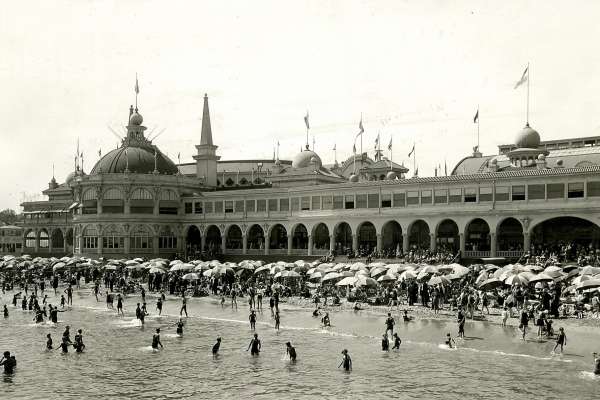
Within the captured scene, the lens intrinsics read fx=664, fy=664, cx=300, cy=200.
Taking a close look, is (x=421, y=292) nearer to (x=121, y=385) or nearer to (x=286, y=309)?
(x=286, y=309)

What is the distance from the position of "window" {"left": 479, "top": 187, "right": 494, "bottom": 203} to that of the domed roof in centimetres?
5213

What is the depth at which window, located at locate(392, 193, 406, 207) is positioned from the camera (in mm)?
72188

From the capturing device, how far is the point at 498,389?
28188mm

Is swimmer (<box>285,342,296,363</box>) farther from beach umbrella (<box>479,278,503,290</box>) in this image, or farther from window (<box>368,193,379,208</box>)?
window (<box>368,193,379,208</box>)

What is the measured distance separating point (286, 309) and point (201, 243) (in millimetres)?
46744

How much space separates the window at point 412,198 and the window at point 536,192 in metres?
12.2

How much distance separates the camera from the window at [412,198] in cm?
7088

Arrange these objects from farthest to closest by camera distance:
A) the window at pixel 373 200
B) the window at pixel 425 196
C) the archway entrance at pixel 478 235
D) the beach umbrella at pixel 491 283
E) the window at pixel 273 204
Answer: the window at pixel 273 204 < the window at pixel 373 200 < the window at pixel 425 196 < the archway entrance at pixel 478 235 < the beach umbrella at pixel 491 283

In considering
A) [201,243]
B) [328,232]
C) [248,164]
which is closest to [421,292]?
[328,232]

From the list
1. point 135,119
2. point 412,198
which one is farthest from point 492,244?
point 135,119

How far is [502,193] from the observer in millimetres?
64438

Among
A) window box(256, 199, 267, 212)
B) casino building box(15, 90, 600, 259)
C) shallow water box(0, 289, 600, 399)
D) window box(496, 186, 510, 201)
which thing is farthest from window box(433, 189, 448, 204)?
window box(256, 199, 267, 212)

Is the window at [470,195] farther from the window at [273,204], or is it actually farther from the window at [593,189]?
the window at [273,204]

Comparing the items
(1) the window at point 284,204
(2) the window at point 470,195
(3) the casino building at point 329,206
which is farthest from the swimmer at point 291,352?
(1) the window at point 284,204
